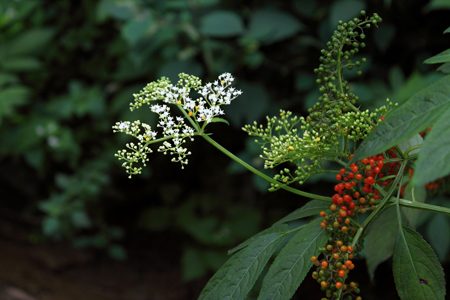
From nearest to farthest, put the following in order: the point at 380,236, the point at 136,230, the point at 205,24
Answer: the point at 380,236 < the point at 205,24 < the point at 136,230

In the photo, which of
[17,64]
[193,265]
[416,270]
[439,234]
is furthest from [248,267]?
[17,64]

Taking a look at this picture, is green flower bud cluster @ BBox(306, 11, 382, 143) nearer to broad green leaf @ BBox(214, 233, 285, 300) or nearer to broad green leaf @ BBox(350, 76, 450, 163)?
broad green leaf @ BBox(350, 76, 450, 163)

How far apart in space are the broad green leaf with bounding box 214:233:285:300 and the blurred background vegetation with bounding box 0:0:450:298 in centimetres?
132

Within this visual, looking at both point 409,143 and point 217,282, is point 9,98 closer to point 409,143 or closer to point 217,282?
point 217,282

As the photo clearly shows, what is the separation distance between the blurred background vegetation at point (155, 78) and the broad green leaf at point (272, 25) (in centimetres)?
1

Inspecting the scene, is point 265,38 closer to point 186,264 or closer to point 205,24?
point 205,24

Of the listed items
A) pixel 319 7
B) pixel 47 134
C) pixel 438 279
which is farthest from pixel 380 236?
pixel 47 134

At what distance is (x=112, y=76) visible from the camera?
3252 millimetres

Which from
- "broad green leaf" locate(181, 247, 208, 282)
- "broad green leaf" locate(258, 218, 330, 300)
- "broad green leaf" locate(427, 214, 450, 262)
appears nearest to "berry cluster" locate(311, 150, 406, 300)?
"broad green leaf" locate(258, 218, 330, 300)

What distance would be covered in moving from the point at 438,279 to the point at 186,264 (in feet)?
8.74

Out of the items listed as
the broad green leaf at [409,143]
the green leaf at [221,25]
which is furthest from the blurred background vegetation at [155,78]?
the broad green leaf at [409,143]

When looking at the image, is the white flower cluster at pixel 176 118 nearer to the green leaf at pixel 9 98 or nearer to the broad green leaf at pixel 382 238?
the broad green leaf at pixel 382 238

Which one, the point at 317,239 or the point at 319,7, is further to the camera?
the point at 319,7

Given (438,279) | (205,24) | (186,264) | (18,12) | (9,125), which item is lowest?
(438,279)
